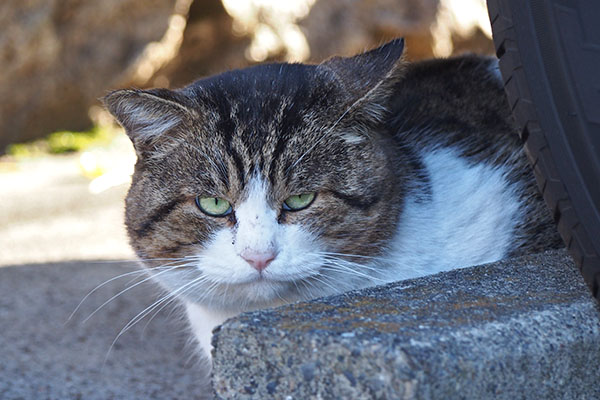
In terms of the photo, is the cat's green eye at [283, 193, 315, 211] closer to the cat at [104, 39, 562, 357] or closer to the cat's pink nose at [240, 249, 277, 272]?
the cat at [104, 39, 562, 357]

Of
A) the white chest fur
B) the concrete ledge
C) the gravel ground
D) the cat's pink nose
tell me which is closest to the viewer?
the concrete ledge

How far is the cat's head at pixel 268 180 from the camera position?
174 centimetres

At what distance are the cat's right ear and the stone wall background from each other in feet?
9.80

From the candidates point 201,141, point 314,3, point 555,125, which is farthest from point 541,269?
point 314,3

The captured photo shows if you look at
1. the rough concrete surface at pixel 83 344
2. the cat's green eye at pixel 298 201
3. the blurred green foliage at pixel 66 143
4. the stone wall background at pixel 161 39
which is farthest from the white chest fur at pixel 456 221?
the blurred green foliage at pixel 66 143

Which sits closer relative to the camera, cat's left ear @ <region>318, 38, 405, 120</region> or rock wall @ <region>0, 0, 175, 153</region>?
cat's left ear @ <region>318, 38, 405, 120</region>

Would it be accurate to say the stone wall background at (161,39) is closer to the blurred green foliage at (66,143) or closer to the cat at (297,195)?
the blurred green foliage at (66,143)

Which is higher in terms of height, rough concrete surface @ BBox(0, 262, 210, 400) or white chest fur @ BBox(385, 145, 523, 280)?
white chest fur @ BBox(385, 145, 523, 280)

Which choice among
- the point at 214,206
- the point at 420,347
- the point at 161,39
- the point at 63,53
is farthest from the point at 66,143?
the point at 420,347

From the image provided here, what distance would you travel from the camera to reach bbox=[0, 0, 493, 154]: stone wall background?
507 centimetres

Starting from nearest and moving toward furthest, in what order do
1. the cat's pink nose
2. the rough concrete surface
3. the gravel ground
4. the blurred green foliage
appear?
the cat's pink nose → the rough concrete surface → the gravel ground → the blurred green foliage

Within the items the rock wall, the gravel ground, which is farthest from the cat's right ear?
the rock wall

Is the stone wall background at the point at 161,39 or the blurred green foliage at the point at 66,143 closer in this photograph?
the stone wall background at the point at 161,39

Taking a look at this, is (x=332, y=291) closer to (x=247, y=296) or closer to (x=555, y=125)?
(x=247, y=296)
